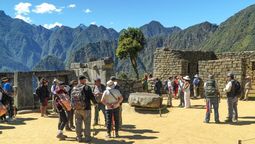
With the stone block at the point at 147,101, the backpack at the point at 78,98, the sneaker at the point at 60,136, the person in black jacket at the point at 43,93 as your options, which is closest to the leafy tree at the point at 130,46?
the stone block at the point at 147,101

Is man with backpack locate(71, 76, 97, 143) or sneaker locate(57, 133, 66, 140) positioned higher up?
man with backpack locate(71, 76, 97, 143)

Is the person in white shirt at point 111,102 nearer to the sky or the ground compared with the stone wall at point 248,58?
nearer to the ground

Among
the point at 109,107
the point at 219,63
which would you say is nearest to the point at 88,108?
the point at 109,107

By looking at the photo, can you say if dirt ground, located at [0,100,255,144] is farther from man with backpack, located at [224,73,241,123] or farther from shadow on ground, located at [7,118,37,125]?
man with backpack, located at [224,73,241,123]

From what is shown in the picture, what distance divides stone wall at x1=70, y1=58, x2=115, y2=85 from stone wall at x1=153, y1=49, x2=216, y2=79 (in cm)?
831

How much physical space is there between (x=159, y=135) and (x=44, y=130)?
445cm

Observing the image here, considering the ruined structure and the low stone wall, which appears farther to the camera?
the ruined structure

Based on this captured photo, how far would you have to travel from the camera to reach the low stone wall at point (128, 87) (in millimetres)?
25750

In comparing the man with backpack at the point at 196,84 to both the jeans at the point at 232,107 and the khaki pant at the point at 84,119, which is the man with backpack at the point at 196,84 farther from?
the khaki pant at the point at 84,119

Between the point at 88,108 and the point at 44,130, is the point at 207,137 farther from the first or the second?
the point at 44,130

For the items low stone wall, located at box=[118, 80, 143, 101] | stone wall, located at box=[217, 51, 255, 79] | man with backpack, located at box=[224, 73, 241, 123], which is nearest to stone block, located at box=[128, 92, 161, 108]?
man with backpack, located at box=[224, 73, 241, 123]

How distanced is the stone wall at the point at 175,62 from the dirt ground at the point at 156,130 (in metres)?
11.9

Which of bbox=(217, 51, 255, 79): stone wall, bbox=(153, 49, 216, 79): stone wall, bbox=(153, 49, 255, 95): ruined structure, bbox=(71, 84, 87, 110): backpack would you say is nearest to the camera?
bbox=(71, 84, 87, 110): backpack

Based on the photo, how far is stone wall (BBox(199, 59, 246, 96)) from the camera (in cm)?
2611
